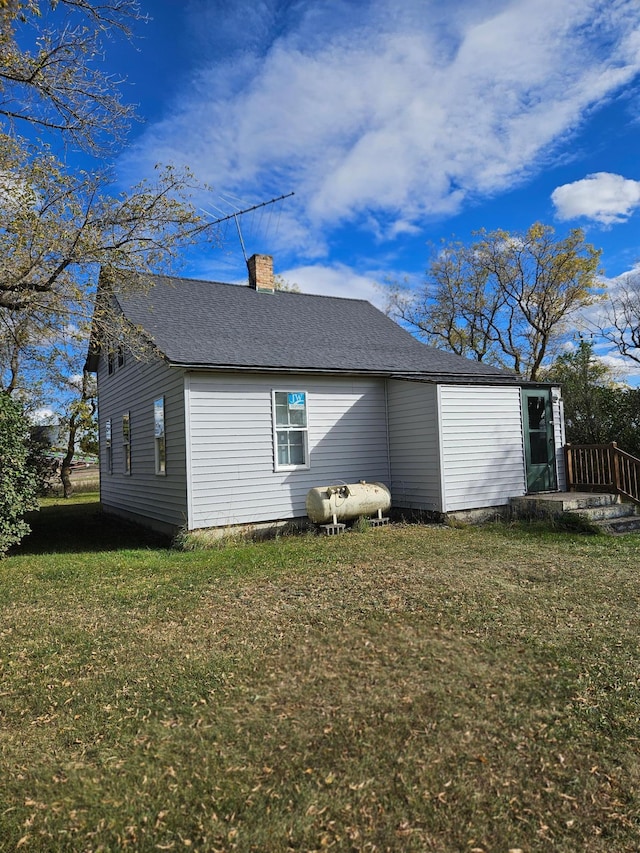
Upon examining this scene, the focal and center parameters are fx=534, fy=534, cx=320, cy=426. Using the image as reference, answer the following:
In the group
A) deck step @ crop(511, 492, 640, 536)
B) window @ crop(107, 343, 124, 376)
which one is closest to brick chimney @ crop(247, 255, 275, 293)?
window @ crop(107, 343, 124, 376)

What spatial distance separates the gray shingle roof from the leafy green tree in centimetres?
1345

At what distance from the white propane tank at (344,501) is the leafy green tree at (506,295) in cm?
1844

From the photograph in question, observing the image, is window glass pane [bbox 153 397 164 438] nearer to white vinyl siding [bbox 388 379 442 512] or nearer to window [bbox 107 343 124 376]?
window [bbox 107 343 124 376]

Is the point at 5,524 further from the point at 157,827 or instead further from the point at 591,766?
the point at 591,766

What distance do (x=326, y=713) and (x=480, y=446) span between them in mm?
8450

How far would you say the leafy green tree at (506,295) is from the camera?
2453 centimetres

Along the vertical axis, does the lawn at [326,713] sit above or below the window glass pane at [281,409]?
below

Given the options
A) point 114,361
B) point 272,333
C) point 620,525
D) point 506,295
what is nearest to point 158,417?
point 272,333

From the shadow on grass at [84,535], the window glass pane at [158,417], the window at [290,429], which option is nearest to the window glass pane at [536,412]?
the window at [290,429]

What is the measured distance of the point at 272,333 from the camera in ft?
39.2

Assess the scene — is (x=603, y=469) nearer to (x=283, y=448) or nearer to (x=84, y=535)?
(x=283, y=448)

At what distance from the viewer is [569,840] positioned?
8.11ft

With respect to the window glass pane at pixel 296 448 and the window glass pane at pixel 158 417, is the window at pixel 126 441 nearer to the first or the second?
the window glass pane at pixel 158 417

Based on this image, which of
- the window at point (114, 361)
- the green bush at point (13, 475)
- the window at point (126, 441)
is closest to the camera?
the green bush at point (13, 475)
